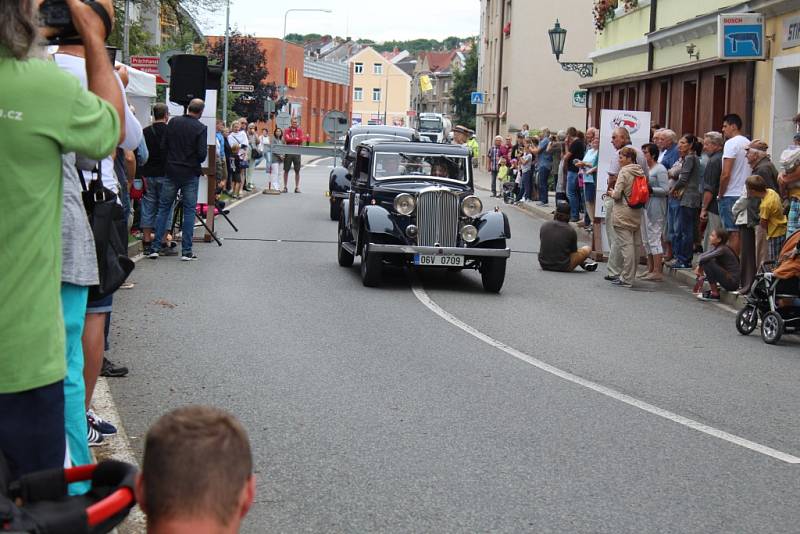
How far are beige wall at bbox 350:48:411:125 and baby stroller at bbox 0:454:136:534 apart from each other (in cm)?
16999

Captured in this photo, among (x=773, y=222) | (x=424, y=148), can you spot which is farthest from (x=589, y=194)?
(x=773, y=222)

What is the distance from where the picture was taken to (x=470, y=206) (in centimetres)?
1577

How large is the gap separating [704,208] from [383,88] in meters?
159

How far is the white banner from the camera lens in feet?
65.6

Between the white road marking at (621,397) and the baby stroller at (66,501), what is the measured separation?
16.9 ft

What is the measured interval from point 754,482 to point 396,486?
1915mm

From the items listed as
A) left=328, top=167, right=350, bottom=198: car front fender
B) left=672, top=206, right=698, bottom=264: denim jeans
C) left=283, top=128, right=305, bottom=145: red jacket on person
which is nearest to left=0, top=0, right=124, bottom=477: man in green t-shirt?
left=672, top=206, right=698, bottom=264: denim jeans

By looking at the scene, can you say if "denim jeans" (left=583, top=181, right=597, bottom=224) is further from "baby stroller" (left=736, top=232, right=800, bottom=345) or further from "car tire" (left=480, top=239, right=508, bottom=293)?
"baby stroller" (left=736, top=232, right=800, bottom=345)

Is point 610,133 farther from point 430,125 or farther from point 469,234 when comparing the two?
point 430,125

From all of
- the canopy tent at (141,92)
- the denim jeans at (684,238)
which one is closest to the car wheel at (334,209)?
the canopy tent at (141,92)

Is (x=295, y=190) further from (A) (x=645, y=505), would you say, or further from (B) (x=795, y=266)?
(A) (x=645, y=505)

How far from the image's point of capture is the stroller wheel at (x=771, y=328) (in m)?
Result: 12.1

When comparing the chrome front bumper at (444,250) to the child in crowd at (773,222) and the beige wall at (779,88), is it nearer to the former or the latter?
the child in crowd at (773,222)

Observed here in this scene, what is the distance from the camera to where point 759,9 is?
842 inches
